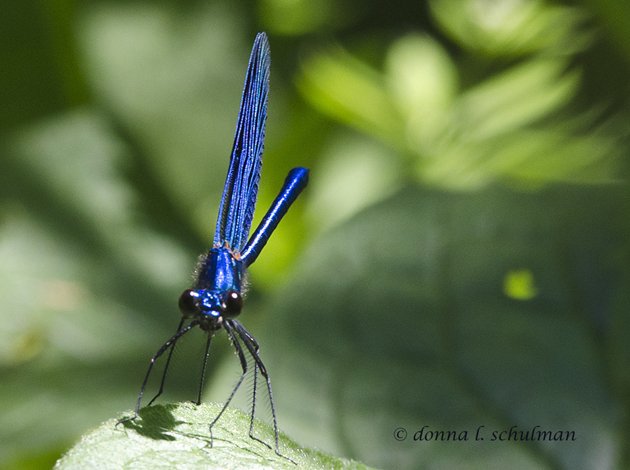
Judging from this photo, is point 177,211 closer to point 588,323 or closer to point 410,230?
point 410,230

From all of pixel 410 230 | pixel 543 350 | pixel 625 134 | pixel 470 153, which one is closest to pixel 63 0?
pixel 470 153

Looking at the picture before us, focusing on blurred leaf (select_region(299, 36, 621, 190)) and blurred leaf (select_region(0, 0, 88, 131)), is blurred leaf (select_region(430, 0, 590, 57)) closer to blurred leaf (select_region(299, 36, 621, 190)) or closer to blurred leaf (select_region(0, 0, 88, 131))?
blurred leaf (select_region(299, 36, 621, 190))

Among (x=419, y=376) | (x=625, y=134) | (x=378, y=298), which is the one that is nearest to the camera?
(x=419, y=376)

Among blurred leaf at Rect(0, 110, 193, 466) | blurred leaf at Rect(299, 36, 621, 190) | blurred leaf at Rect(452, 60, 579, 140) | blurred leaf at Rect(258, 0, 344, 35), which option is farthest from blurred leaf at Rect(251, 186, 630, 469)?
blurred leaf at Rect(258, 0, 344, 35)

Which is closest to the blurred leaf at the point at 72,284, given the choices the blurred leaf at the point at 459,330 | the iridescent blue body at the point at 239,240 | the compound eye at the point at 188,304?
the blurred leaf at the point at 459,330

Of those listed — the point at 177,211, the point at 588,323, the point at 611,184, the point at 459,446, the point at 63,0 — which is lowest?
the point at 459,446

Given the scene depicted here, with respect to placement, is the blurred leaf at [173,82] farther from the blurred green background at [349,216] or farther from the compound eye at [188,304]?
the compound eye at [188,304]

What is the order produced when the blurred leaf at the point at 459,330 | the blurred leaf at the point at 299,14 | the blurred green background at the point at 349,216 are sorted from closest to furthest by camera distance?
1. the blurred leaf at the point at 459,330
2. the blurred green background at the point at 349,216
3. the blurred leaf at the point at 299,14

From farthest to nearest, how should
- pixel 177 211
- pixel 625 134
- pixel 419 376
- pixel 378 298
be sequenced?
1. pixel 177 211
2. pixel 625 134
3. pixel 378 298
4. pixel 419 376
